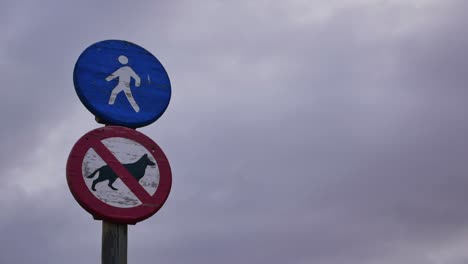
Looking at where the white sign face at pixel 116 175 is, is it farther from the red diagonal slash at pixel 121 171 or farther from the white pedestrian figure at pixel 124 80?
the white pedestrian figure at pixel 124 80

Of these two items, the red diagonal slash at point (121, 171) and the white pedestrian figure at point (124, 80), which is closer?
the red diagonal slash at point (121, 171)

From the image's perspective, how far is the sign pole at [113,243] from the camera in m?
5.99

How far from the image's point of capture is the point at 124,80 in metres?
6.65

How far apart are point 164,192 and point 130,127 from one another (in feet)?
2.28

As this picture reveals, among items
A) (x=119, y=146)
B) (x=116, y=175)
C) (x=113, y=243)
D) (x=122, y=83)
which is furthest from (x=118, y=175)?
(x=122, y=83)

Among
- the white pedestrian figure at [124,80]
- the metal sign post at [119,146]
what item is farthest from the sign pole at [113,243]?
the white pedestrian figure at [124,80]

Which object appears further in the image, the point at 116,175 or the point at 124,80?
the point at 124,80

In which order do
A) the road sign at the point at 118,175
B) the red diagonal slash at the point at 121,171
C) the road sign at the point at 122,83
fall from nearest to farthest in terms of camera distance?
the road sign at the point at 118,175, the red diagonal slash at the point at 121,171, the road sign at the point at 122,83

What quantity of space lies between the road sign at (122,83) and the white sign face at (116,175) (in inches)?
11.7

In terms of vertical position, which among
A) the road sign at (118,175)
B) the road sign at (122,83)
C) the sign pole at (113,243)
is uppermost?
the road sign at (122,83)

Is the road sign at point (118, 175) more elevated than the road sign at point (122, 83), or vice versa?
the road sign at point (122, 83)

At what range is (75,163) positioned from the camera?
5.93 m

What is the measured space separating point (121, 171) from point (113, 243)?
0.61 meters

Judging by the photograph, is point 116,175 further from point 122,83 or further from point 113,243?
point 122,83
